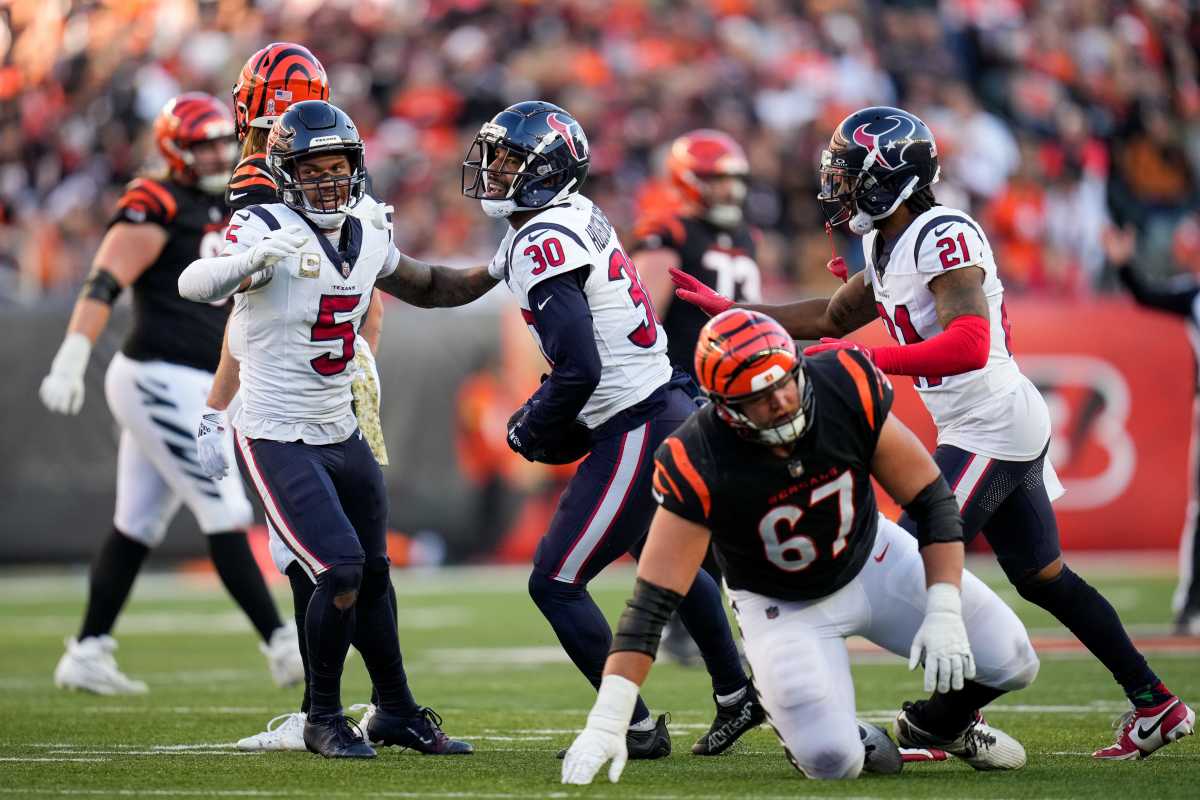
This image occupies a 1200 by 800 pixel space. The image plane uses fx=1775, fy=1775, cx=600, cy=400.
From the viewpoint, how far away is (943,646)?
14.7ft

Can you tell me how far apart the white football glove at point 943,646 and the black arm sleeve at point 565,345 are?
1.27 meters

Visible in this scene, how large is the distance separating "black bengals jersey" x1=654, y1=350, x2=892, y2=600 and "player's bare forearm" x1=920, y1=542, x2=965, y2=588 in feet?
0.76

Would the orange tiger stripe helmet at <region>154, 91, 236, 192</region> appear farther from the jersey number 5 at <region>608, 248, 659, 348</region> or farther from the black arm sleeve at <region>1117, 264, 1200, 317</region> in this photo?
the black arm sleeve at <region>1117, 264, 1200, 317</region>

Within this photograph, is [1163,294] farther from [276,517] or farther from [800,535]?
[276,517]

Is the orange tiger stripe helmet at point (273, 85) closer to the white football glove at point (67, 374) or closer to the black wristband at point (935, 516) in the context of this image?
the white football glove at point (67, 374)

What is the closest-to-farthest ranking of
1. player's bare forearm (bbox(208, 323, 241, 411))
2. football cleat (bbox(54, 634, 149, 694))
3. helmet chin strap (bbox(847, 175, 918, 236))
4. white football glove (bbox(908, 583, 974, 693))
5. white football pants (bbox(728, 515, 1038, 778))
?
white football glove (bbox(908, 583, 974, 693))
white football pants (bbox(728, 515, 1038, 778))
helmet chin strap (bbox(847, 175, 918, 236))
player's bare forearm (bbox(208, 323, 241, 411))
football cleat (bbox(54, 634, 149, 694))

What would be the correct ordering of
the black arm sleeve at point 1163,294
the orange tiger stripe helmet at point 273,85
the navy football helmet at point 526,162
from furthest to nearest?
the black arm sleeve at point 1163,294, the orange tiger stripe helmet at point 273,85, the navy football helmet at point 526,162

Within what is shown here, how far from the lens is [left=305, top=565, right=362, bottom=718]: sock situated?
17.0ft

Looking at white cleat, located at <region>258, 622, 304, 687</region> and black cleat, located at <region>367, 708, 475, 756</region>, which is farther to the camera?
white cleat, located at <region>258, 622, 304, 687</region>

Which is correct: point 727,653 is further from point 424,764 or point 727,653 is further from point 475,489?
point 475,489

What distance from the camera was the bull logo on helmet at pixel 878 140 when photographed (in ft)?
17.5

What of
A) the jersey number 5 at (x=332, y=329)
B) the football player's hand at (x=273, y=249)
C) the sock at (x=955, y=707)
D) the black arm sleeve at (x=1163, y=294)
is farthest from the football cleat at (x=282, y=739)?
the black arm sleeve at (x=1163, y=294)

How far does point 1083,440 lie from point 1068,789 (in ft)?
27.5

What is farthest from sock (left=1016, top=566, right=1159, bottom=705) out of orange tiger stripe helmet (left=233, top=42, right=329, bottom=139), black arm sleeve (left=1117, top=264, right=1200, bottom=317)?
black arm sleeve (left=1117, top=264, right=1200, bottom=317)
